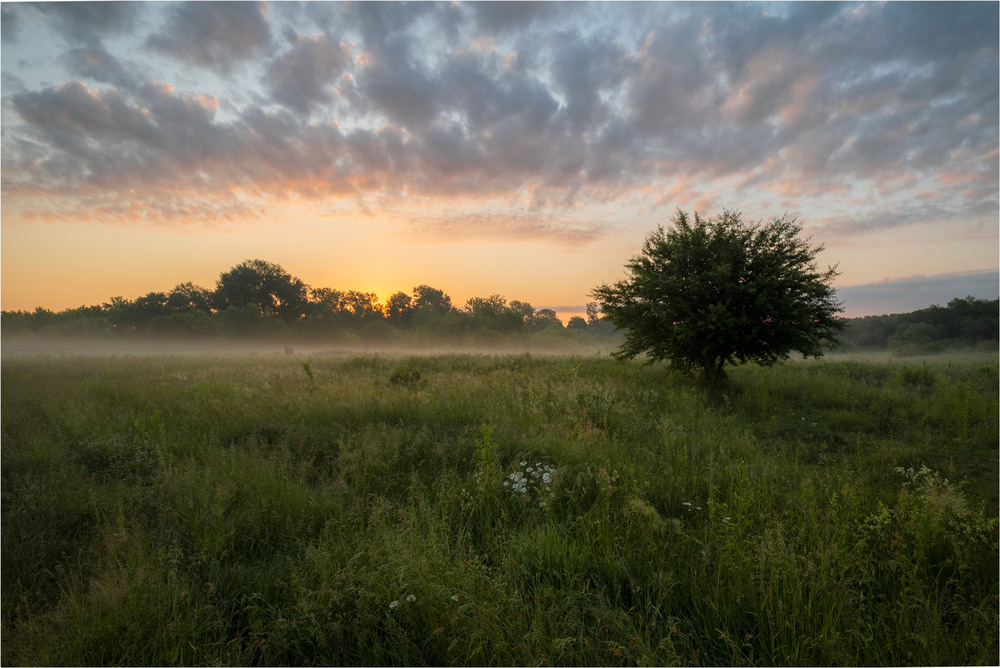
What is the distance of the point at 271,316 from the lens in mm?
65812

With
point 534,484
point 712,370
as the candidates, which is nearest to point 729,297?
point 712,370

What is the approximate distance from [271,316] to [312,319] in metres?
7.13

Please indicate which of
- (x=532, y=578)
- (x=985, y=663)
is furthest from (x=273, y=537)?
(x=985, y=663)

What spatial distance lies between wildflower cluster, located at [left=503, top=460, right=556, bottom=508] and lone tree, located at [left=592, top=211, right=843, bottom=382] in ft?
24.2

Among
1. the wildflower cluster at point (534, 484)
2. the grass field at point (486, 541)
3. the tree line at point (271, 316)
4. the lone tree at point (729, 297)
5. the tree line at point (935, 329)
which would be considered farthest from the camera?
the tree line at point (271, 316)

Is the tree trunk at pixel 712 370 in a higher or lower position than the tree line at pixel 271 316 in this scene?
lower

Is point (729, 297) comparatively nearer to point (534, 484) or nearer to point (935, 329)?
point (534, 484)

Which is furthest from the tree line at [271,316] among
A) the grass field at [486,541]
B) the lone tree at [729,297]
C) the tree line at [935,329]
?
the grass field at [486,541]

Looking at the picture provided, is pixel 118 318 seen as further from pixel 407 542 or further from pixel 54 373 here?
pixel 407 542

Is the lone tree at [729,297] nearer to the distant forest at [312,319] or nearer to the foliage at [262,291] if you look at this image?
the distant forest at [312,319]

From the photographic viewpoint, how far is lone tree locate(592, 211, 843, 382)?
10492 mm

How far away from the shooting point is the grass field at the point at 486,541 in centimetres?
270

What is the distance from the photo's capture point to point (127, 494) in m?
4.74

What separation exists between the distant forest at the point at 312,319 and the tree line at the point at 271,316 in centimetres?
15
